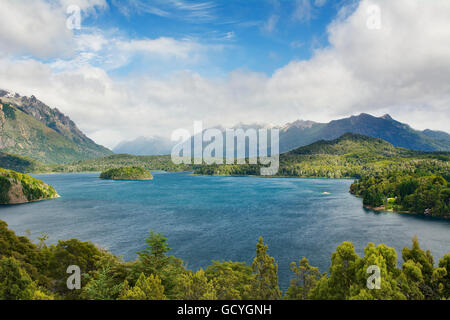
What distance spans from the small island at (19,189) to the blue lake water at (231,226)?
9342mm

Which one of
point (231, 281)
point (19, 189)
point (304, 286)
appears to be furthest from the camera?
point (19, 189)

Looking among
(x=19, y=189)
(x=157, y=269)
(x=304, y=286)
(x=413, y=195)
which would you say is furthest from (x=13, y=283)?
(x=19, y=189)

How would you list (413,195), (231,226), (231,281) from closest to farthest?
1. (231,281)
2. (231,226)
3. (413,195)

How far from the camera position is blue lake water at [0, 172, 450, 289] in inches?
1946

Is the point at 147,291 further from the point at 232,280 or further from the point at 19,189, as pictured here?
the point at 19,189

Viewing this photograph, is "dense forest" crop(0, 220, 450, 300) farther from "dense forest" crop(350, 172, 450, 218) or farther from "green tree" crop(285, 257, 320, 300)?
"dense forest" crop(350, 172, 450, 218)

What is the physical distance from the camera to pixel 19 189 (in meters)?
110

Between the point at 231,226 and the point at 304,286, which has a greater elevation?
the point at 304,286

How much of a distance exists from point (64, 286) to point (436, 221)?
8899 centimetres

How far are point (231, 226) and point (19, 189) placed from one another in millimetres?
97876

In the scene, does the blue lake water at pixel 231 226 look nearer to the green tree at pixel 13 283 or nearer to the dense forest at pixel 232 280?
the dense forest at pixel 232 280
